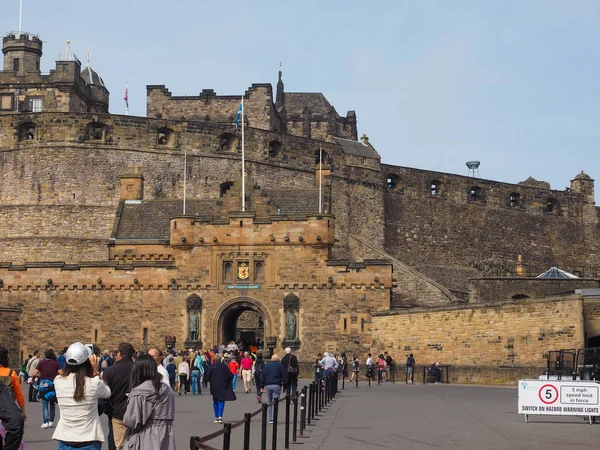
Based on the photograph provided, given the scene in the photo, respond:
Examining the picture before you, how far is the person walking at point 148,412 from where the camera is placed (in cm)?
994

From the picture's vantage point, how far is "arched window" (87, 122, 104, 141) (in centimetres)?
5041

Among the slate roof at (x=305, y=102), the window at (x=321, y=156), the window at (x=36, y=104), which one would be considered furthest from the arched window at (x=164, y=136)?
the slate roof at (x=305, y=102)

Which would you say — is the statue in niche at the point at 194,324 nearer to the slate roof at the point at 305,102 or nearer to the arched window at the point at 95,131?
the arched window at the point at 95,131

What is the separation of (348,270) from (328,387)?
15.0 m

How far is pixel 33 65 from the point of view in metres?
72.6

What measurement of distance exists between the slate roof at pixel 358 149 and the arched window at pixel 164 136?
365 inches

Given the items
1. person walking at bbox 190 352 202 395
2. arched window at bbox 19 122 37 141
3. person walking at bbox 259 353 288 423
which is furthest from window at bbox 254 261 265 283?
person walking at bbox 259 353 288 423

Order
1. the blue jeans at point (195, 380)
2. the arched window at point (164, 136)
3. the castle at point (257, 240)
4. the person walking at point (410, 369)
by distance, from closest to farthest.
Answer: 1. the blue jeans at point (195, 380)
2. the person walking at point (410, 369)
3. the castle at point (257, 240)
4. the arched window at point (164, 136)

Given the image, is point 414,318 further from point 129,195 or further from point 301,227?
Result: point 129,195

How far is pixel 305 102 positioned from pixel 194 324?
48.2 metres

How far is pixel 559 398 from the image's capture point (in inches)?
770

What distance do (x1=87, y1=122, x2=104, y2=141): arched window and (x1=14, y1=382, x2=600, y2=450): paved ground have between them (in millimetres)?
25831

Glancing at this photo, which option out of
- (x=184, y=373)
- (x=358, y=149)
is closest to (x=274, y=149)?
(x=358, y=149)

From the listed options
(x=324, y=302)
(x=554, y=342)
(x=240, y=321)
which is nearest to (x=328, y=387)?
(x=554, y=342)
